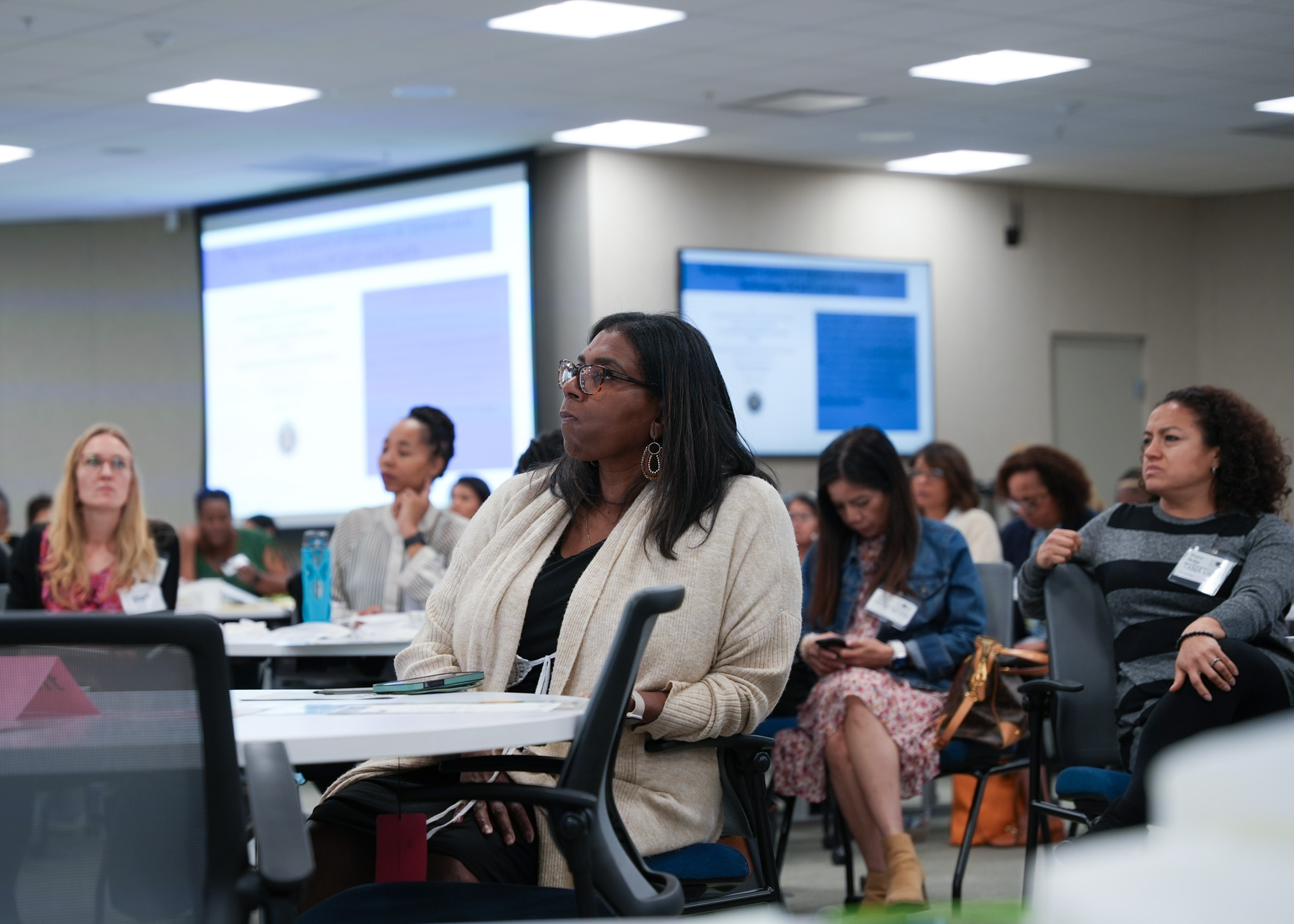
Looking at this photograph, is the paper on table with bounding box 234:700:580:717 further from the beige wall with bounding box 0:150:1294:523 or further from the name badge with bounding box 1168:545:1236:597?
the beige wall with bounding box 0:150:1294:523

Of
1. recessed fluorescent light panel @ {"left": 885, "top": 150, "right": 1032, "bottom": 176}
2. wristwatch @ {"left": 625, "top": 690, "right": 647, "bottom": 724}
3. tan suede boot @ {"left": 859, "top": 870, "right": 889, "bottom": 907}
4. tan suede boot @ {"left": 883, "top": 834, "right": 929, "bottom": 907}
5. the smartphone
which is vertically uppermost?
recessed fluorescent light panel @ {"left": 885, "top": 150, "right": 1032, "bottom": 176}

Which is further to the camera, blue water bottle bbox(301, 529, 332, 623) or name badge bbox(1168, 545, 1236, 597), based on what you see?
blue water bottle bbox(301, 529, 332, 623)

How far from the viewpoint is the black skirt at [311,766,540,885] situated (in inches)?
86.3

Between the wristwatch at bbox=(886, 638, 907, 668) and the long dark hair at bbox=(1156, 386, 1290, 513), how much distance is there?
3.22ft

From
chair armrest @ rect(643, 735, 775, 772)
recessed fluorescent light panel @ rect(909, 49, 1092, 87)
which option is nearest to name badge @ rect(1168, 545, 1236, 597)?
chair armrest @ rect(643, 735, 775, 772)

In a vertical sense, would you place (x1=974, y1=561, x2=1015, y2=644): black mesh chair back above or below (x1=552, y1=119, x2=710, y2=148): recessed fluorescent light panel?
below

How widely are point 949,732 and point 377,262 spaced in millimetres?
7061

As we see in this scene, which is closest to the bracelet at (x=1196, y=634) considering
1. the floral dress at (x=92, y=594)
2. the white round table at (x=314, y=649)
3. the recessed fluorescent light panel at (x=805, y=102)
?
the white round table at (x=314, y=649)

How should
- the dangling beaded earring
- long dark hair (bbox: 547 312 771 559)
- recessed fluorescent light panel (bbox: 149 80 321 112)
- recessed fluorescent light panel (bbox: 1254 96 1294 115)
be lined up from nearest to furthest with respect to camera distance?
long dark hair (bbox: 547 312 771 559) < the dangling beaded earring < recessed fluorescent light panel (bbox: 149 80 321 112) < recessed fluorescent light panel (bbox: 1254 96 1294 115)

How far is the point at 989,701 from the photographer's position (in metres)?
3.92

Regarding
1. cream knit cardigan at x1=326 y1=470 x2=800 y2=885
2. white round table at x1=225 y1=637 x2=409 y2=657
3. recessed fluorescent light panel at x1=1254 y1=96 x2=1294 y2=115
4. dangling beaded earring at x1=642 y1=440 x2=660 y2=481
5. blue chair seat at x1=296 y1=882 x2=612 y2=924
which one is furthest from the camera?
recessed fluorescent light panel at x1=1254 y1=96 x2=1294 y2=115

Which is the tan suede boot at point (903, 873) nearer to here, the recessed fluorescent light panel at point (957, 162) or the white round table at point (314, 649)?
the white round table at point (314, 649)

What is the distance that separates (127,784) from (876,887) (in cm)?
272

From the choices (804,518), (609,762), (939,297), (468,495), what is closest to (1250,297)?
(939,297)
